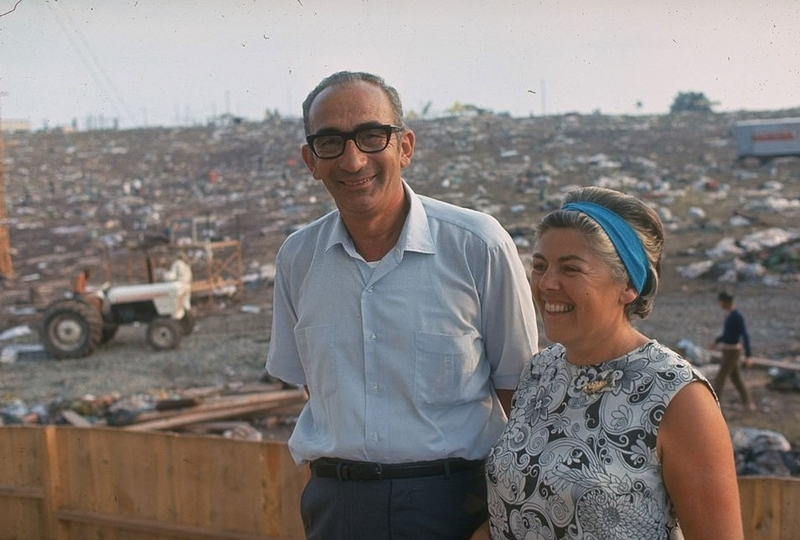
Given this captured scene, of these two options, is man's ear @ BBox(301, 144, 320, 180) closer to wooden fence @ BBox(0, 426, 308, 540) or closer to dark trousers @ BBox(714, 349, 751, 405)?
wooden fence @ BBox(0, 426, 308, 540)

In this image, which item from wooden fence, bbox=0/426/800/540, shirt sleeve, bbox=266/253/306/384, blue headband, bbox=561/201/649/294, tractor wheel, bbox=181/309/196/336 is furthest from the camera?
tractor wheel, bbox=181/309/196/336

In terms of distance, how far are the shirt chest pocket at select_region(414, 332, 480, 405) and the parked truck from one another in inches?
1089

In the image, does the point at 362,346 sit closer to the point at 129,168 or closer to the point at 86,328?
the point at 86,328

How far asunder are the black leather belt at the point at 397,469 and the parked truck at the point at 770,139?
27697mm

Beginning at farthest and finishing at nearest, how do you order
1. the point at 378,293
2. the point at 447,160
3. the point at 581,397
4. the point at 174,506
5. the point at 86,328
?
1. the point at 447,160
2. the point at 86,328
3. the point at 174,506
4. the point at 378,293
5. the point at 581,397

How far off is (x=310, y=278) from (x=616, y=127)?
37.6 meters

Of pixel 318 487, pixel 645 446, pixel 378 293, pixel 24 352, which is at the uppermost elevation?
pixel 378 293

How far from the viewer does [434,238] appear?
7.81 ft

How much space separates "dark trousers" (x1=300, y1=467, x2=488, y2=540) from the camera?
7.57 ft

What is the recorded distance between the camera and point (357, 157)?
228 cm

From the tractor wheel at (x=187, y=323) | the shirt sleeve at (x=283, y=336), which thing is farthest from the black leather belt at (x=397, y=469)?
the tractor wheel at (x=187, y=323)

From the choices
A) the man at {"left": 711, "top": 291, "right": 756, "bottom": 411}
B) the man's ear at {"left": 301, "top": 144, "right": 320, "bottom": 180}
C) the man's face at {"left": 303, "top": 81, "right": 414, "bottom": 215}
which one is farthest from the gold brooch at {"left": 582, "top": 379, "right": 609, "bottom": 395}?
the man at {"left": 711, "top": 291, "right": 756, "bottom": 411}

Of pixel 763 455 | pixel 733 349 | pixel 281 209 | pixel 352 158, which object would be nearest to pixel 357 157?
pixel 352 158

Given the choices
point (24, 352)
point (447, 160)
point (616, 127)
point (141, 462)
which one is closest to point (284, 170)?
point (447, 160)
